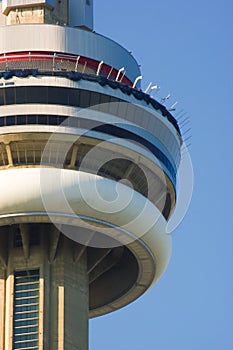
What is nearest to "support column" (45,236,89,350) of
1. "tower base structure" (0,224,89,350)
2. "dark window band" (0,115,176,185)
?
"tower base structure" (0,224,89,350)

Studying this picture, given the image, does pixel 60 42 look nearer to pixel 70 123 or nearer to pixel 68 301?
pixel 70 123

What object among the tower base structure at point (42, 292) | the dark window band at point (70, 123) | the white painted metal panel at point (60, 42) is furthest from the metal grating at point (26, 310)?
the white painted metal panel at point (60, 42)

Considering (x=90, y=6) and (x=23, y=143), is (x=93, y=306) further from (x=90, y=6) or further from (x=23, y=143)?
(x=90, y=6)

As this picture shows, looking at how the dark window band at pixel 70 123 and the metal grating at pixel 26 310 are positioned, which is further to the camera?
the metal grating at pixel 26 310

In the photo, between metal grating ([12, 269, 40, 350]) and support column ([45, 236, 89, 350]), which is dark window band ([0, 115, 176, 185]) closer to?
support column ([45, 236, 89, 350])

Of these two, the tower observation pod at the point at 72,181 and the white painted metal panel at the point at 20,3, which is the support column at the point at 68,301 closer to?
the tower observation pod at the point at 72,181

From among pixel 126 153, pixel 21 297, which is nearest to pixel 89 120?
pixel 126 153
